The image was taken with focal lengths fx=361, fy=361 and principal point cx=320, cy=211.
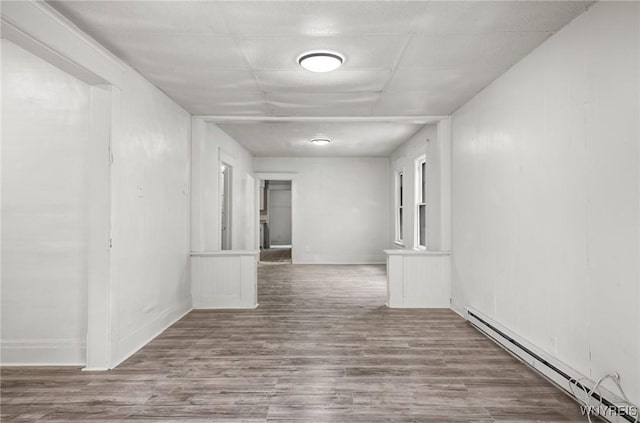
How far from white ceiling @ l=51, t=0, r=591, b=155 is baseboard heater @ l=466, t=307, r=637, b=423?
2.26 metres

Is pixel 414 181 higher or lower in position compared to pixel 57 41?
lower

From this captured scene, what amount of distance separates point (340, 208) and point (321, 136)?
272 centimetres

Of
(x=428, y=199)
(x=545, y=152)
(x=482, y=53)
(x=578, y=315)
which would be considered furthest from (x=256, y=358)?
(x=428, y=199)

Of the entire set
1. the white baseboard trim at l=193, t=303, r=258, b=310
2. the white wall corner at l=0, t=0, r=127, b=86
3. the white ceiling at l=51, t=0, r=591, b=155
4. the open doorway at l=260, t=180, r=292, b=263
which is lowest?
the white baseboard trim at l=193, t=303, r=258, b=310

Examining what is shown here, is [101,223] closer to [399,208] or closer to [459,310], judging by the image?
[459,310]

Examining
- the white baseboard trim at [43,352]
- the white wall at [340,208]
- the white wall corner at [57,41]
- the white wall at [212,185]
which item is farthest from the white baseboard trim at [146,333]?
the white wall at [340,208]

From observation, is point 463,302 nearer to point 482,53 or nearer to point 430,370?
point 430,370

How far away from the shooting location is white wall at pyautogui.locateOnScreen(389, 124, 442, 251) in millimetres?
4969

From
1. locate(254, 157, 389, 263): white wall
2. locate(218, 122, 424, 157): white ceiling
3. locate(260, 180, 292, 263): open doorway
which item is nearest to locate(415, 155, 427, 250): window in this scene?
locate(218, 122, 424, 157): white ceiling

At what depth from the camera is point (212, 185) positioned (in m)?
5.27

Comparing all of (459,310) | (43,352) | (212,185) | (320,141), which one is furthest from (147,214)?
(320,141)

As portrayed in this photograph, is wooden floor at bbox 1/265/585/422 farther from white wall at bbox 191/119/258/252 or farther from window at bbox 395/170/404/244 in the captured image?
window at bbox 395/170/404/244

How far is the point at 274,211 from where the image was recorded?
14.3m

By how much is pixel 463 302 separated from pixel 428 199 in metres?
1.62
